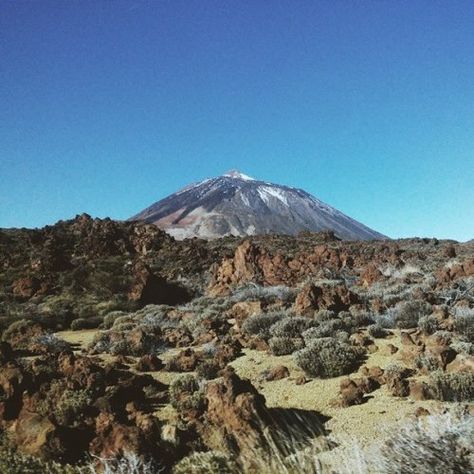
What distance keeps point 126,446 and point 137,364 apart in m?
3.96

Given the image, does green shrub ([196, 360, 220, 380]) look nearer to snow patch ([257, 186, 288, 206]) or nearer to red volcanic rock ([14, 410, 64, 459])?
red volcanic rock ([14, 410, 64, 459])

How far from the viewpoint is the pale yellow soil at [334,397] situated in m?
5.48

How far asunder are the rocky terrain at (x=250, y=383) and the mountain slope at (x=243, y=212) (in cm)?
7161

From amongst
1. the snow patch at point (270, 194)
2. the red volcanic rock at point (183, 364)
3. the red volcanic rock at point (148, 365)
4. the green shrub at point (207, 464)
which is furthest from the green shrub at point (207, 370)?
the snow patch at point (270, 194)

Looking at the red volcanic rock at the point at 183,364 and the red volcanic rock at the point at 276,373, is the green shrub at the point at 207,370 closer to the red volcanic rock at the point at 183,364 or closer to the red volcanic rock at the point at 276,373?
the red volcanic rock at the point at 183,364

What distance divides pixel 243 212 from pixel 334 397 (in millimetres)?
104420

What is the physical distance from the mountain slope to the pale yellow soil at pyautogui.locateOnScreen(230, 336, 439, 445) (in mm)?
76539

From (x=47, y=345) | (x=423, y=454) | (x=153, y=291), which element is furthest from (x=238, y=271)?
(x=423, y=454)

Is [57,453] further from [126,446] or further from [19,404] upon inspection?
[19,404]

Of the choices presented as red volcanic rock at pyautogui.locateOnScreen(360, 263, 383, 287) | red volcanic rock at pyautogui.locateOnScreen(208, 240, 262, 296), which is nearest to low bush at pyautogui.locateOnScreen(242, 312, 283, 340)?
red volcanic rock at pyautogui.locateOnScreen(360, 263, 383, 287)

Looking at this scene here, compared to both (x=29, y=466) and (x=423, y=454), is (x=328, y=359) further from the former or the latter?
(x=29, y=466)

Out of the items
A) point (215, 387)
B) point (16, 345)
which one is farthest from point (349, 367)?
point (16, 345)

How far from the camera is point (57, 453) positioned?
4527mm

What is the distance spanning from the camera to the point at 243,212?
4358 inches
